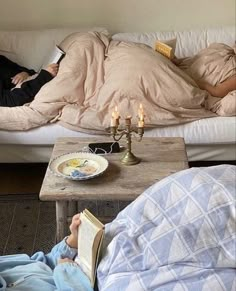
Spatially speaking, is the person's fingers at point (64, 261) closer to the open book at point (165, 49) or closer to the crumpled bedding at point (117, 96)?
the crumpled bedding at point (117, 96)

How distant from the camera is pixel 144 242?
51.6 inches

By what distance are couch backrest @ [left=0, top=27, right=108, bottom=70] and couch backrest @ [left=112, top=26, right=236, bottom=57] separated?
0.20 meters

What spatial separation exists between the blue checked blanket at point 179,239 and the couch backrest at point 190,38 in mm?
1943

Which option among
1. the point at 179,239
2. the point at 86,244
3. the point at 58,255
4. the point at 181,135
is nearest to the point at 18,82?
the point at 181,135

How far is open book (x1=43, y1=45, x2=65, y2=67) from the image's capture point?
2.97 m

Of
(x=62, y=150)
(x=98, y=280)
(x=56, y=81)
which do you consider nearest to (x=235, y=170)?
(x=98, y=280)

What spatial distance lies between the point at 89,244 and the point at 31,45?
200 centimetres

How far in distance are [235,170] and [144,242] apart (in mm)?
297

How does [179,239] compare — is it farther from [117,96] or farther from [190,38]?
[190,38]

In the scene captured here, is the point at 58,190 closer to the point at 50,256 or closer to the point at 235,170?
the point at 50,256

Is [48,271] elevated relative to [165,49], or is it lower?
lower

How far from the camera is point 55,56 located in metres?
3.01

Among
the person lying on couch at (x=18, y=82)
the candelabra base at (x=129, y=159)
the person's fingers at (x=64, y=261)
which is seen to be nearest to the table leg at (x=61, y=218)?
the candelabra base at (x=129, y=159)

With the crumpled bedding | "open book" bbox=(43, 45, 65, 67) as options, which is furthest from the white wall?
the crumpled bedding
